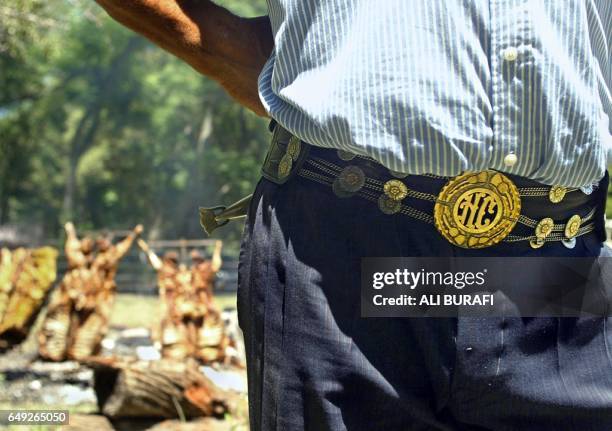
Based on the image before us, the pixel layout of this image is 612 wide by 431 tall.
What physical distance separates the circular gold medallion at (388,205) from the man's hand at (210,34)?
375 millimetres

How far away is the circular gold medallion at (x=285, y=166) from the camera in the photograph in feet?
4.20

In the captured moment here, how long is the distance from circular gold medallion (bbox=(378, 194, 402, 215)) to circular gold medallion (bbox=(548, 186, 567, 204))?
221 mm

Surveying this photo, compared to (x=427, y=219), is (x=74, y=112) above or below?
above

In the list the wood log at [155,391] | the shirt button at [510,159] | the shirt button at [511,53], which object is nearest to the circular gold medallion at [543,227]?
the shirt button at [510,159]

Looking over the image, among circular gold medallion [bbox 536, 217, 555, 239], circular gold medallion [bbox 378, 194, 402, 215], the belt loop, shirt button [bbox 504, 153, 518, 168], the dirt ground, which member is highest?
the belt loop

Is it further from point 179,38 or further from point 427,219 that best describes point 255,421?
point 179,38

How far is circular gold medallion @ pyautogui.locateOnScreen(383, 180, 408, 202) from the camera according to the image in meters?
1.19

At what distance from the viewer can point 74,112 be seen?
3684 centimetres

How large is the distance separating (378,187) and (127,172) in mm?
31356

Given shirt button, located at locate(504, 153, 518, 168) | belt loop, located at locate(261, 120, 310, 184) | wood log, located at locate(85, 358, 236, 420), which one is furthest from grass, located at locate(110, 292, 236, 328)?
shirt button, located at locate(504, 153, 518, 168)

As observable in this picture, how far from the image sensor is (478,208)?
1189mm

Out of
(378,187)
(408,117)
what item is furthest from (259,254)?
(408,117)

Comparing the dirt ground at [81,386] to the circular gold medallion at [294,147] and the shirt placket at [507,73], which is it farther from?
the shirt placket at [507,73]

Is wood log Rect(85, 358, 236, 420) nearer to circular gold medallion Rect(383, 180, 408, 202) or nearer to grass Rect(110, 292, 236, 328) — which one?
circular gold medallion Rect(383, 180, 408, 202)
